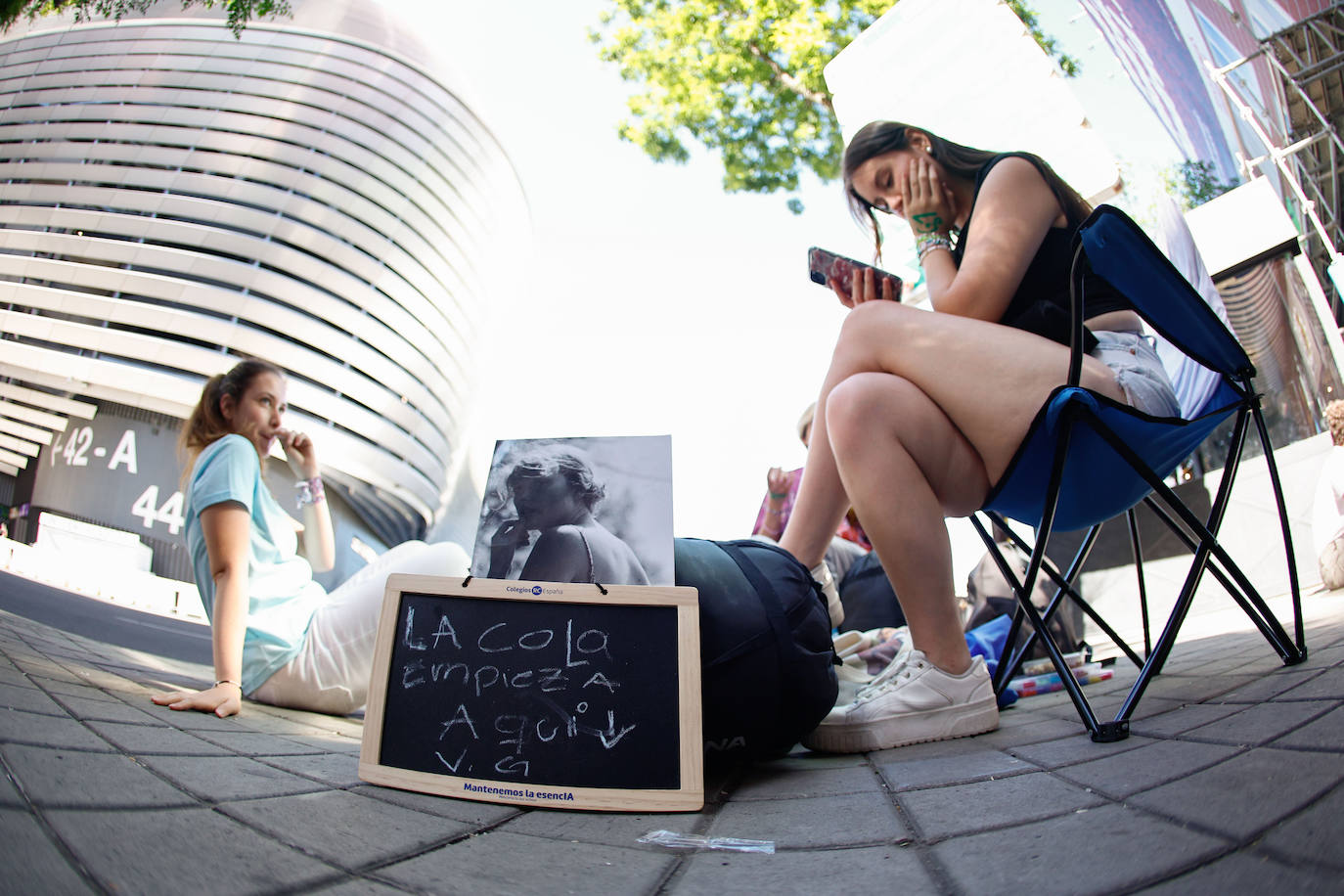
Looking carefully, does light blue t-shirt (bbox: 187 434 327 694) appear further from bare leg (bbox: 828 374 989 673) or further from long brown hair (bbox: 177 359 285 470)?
bare leg (bbox: 828 374 989 673)

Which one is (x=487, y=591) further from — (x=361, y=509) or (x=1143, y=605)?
(x=361, y=509)

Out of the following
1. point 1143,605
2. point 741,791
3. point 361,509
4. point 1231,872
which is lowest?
point 741,791

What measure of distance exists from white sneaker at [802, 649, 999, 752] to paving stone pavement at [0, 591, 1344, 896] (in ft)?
0.37

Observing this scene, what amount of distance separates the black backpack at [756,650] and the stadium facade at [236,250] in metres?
2.66

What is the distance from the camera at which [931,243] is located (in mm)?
1564

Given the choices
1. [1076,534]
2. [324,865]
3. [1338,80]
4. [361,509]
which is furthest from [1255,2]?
[361,509]

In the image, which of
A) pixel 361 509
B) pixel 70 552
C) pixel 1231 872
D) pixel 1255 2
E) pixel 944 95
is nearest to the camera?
pixel 1231 872

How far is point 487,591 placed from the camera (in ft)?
3.18

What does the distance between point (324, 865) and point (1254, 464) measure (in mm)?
6165

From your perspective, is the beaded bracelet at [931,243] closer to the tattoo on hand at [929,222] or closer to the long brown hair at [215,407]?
the tattoo on hand at [929,222]

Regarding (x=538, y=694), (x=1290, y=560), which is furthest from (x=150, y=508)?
(x=1290, y=560)

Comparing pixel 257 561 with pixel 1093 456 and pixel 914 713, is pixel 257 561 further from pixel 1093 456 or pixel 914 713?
pixel 1093 456

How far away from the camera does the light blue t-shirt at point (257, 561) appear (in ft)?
5.25

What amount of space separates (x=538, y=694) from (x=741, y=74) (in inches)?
292
